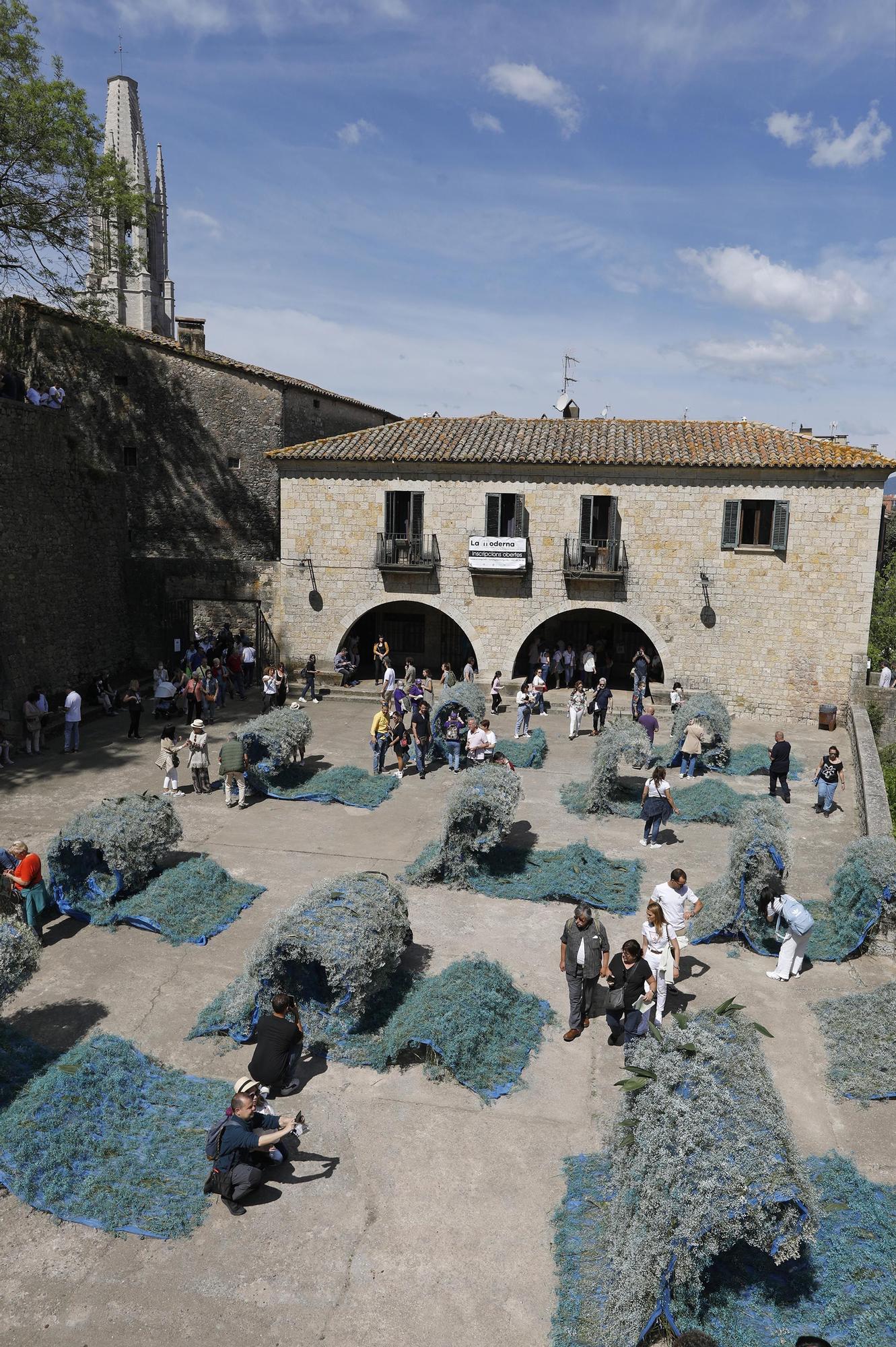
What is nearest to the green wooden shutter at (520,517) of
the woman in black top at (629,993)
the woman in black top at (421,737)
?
the woman in black top at (421,737)

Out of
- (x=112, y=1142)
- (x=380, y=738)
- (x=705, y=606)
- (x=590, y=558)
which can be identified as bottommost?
(x=112, y=1142)

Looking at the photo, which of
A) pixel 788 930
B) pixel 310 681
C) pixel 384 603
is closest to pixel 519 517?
pixel 384 603

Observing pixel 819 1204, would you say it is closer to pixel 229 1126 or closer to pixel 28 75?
pixel 229 1126

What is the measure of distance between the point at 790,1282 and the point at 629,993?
9.15 feet

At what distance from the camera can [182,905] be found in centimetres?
1068

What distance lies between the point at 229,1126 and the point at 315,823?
311 inches

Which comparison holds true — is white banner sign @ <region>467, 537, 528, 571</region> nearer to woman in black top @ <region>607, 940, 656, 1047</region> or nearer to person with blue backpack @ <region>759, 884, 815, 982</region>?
person with blue backpack @ <region>759, 884, 815, 982</region>

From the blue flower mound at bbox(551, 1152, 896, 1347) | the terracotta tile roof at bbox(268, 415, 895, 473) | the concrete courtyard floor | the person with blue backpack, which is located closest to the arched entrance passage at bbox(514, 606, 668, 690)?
the terracotta tile roof at bbox(268, 415, 895, 473)

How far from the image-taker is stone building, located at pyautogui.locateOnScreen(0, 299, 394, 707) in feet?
70.7

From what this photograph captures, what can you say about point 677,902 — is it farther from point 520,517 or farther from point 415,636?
point 415,636

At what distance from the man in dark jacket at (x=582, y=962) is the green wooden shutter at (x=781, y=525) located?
15.0 m

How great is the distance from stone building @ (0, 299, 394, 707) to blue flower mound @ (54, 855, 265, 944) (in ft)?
36.6

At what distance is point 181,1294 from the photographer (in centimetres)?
571

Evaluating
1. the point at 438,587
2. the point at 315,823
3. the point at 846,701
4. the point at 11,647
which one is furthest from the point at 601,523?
the point at 11,647
